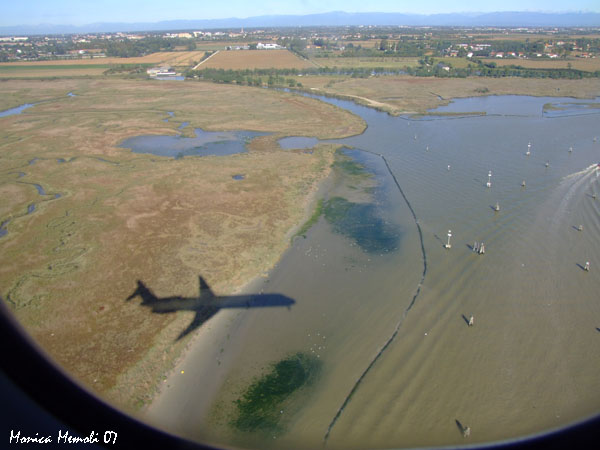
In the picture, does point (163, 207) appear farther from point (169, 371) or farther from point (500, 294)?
point (500, 294)

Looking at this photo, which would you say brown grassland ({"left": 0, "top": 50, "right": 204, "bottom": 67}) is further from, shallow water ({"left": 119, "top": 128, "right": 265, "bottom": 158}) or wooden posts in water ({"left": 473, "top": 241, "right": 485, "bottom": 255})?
wooden posts in water ({"left": 473, "top": 241, "right": 485, "bottom": 255})

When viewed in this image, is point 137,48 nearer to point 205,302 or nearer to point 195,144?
point 195,144

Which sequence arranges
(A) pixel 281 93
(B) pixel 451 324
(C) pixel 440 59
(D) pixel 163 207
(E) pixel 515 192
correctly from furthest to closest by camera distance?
(C) pixel 440 59
(A) pixel 281 93
(E) pixel 515 192
(D) pixel 163 207
(B) pixel 451 324

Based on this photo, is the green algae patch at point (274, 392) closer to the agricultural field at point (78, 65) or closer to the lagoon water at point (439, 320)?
the lagoon water at point (439, 320)

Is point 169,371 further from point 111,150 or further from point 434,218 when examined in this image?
point 111,150

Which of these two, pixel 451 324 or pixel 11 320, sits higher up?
pixel 11 320

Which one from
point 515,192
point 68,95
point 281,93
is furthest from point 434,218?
point 68,95

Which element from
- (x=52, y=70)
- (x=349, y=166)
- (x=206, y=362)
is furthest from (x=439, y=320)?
(x=52, y=70)

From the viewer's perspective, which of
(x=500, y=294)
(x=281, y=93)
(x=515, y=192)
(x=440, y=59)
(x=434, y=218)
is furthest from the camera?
(x=440, y=59)

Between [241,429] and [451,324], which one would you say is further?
[451,324]
